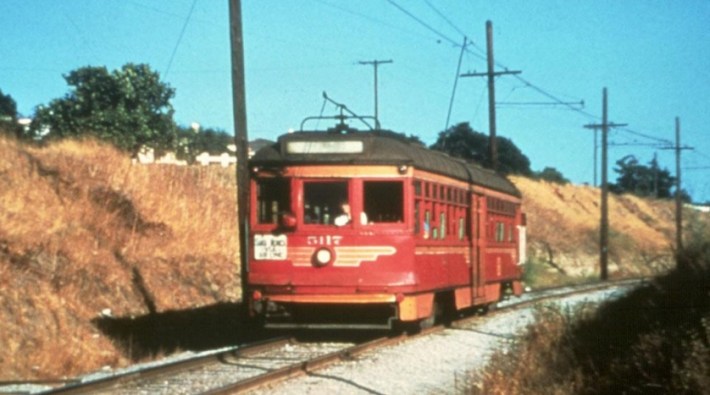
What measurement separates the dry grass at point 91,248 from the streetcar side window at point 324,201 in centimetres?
356

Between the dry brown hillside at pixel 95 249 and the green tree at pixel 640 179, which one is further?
the green tree at pixel 640 179

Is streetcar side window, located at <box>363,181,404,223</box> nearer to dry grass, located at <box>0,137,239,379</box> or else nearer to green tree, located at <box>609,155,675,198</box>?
dry grass, located at <box>0,137,239,379</box>

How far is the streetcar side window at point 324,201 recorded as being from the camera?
16781mm

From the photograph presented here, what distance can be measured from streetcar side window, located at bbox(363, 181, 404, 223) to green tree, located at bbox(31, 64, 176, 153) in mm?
34640

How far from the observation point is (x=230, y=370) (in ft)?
45.2

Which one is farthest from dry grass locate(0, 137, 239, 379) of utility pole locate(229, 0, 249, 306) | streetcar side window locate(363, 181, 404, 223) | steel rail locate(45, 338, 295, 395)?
streetcar side window locate(363, 181, 404, 223)

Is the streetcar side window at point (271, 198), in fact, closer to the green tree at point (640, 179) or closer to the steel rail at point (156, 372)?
the steel rail at point (156, 372)

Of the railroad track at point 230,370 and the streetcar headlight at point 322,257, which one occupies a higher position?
the streetcar headlight at point 322,257

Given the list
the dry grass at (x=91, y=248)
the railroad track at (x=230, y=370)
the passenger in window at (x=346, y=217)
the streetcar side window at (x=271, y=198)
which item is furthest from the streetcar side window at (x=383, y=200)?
the dry grass at (x=91, y=248)

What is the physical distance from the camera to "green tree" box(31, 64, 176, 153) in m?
51.7

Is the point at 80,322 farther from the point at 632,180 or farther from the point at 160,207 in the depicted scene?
the point at 632,180

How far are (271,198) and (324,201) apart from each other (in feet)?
2.55

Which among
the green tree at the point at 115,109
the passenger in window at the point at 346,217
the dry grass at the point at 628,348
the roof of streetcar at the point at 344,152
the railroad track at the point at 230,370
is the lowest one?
the railroad track at the point at 230,370

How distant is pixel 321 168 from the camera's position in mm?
16766
